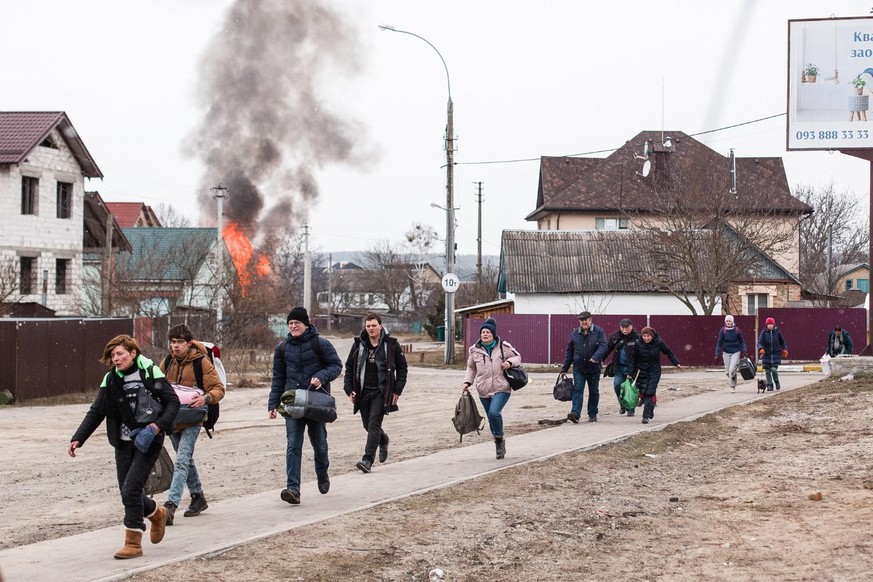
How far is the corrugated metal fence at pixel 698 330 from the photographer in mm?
37938

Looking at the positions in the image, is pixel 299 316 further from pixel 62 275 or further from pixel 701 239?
pixel 62 275

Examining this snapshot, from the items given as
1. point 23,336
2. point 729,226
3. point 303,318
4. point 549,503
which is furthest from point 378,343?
point 729,226

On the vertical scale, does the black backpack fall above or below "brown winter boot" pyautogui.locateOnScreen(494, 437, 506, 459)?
above

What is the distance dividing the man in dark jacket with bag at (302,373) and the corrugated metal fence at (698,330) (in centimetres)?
2815

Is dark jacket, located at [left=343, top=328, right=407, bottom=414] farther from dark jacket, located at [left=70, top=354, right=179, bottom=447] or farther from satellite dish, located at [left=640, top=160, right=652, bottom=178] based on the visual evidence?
satellite dish, located at [left=640, top=160, right=652, bottom=178]

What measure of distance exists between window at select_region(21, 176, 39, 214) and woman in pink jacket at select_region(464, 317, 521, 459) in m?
31.6

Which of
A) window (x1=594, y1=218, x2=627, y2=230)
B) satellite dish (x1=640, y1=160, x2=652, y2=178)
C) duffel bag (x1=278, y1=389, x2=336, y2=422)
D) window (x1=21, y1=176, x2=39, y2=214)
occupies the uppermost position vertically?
satellite dish (x1=640, y1=160, x2=652, y2=178)

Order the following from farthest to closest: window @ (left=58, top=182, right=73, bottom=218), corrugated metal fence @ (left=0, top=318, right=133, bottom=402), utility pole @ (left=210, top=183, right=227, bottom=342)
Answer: window @ (left=58, top=182, right=73, bottom=218) → utility pole @ (left=210, top=183, right=227, bottom=342) → corrugated metal fence @ (left=0, top=318, right=133, bottom=402)

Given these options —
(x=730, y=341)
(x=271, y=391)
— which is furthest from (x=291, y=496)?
(x=730, y=341)

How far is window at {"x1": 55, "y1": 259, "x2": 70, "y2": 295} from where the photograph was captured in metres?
42.8

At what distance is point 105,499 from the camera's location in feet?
38.1

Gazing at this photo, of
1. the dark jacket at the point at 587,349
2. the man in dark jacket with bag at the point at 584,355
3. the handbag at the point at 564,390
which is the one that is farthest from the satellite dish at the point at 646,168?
the handbag at the point at 564,390

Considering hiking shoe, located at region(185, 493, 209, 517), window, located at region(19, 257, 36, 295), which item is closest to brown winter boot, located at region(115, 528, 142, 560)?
hiking shoe, located at region(185, 493, 209, 517)

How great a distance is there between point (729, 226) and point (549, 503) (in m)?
32.6
